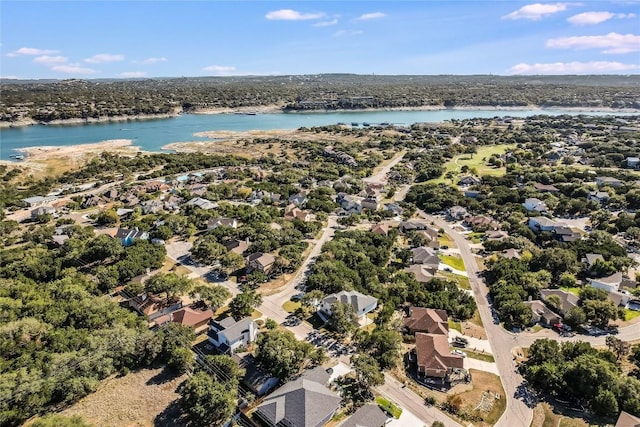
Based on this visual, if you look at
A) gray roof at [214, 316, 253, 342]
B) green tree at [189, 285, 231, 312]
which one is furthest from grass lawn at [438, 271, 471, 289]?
green tree at [189, 285, 231, 312]

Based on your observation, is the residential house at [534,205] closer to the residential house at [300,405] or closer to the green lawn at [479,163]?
the green lawn at [479,163]

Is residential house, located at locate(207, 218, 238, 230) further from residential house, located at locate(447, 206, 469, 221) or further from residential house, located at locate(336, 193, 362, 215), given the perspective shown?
residential house, located at locate(447, 206, 469, 221)

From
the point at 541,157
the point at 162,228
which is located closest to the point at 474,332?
the point at 162,228

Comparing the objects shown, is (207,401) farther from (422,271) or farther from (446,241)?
(446,241)

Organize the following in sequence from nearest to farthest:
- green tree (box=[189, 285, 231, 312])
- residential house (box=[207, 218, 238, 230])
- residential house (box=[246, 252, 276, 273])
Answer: green tree (box=[189, 285, 231, 312]) < residential house (box=[246, 252, 276, 273]) < residential house (box=[207, 218, 238, 230])

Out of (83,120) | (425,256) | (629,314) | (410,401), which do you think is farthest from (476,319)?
(83,120)

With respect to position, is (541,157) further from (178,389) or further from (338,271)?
(178,389)

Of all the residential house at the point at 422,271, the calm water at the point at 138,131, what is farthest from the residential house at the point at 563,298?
the calm water at the point at 138,131
